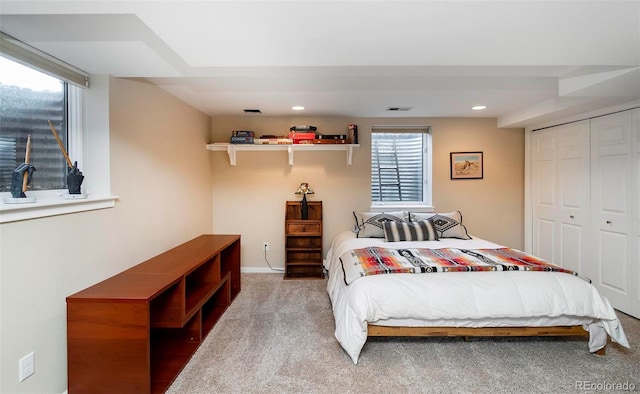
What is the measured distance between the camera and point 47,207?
1527 millimetres

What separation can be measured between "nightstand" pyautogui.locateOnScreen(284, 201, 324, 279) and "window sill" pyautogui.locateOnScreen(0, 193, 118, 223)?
210cm

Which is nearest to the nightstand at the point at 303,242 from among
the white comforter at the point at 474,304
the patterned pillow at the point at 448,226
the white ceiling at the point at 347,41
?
the patterned pillow at the point at 448,226

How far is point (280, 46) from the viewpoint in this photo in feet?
5.25

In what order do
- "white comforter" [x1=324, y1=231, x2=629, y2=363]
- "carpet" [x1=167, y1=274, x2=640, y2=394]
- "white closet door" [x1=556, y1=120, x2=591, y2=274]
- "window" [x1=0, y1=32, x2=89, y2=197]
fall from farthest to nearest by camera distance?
"white closet door" [x1=556, y1=120, x2=591, y2=274] → "white comforter" [x1=324, y1=231, x2=629, y2=363] → "carpet" [x1=167, y1=274, x2=640, y2=394] → "window" [x1=0, y1=32, x2=89, y2=197]

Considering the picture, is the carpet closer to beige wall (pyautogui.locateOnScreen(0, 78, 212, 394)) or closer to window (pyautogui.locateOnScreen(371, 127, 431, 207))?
beige wall (pyautogui.locateOnScreen(0, 78, 212, 394))

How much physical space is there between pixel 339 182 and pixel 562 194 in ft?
8.52

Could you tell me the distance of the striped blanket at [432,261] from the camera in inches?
87.5

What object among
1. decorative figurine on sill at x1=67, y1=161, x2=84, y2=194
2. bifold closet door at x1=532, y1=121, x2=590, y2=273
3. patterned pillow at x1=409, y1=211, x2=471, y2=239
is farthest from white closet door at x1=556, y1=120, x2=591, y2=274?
decorative figurine on sill at x1=67, y1=161, x2=84, y2=194

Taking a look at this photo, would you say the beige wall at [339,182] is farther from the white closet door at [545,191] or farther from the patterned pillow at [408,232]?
the patterned pillow at [408,232]

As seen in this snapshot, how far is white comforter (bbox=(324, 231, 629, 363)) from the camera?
2.02 m

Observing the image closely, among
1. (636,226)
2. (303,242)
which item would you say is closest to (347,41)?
(303,242)

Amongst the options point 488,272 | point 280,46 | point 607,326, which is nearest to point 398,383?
point 488,272

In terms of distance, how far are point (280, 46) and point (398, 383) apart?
82.0 inches

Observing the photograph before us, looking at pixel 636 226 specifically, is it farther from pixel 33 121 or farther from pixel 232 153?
pixel 33 121
